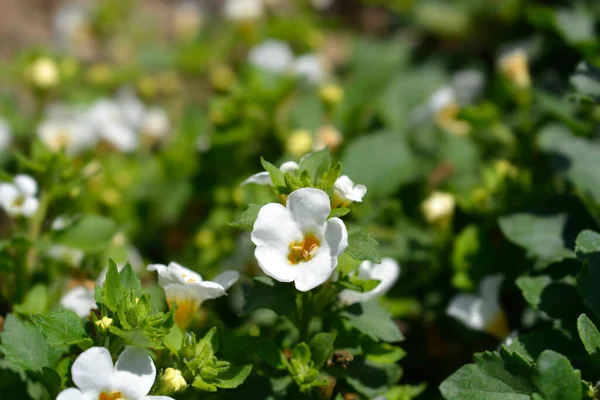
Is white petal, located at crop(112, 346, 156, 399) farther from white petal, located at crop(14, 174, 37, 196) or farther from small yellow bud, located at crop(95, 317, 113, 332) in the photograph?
white petal, located at crop(14, 174, 37, 196)

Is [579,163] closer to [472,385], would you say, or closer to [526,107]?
[526,107]

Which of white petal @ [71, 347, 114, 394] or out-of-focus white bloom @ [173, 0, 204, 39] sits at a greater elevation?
white petal @ [71, 347, 114, 394]


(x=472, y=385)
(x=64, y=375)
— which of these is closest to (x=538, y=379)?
(x=472, y=385)

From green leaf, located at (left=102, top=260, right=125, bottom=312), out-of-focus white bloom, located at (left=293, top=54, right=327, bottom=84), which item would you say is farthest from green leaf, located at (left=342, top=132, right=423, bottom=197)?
green leaf, located at (left=102, top=260, right=125, bottom=312)

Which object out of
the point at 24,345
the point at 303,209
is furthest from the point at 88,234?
the point at 303,209

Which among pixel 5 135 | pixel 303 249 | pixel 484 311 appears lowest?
Answer: pixel 484 311

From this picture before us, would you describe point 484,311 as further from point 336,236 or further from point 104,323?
point 104,323
